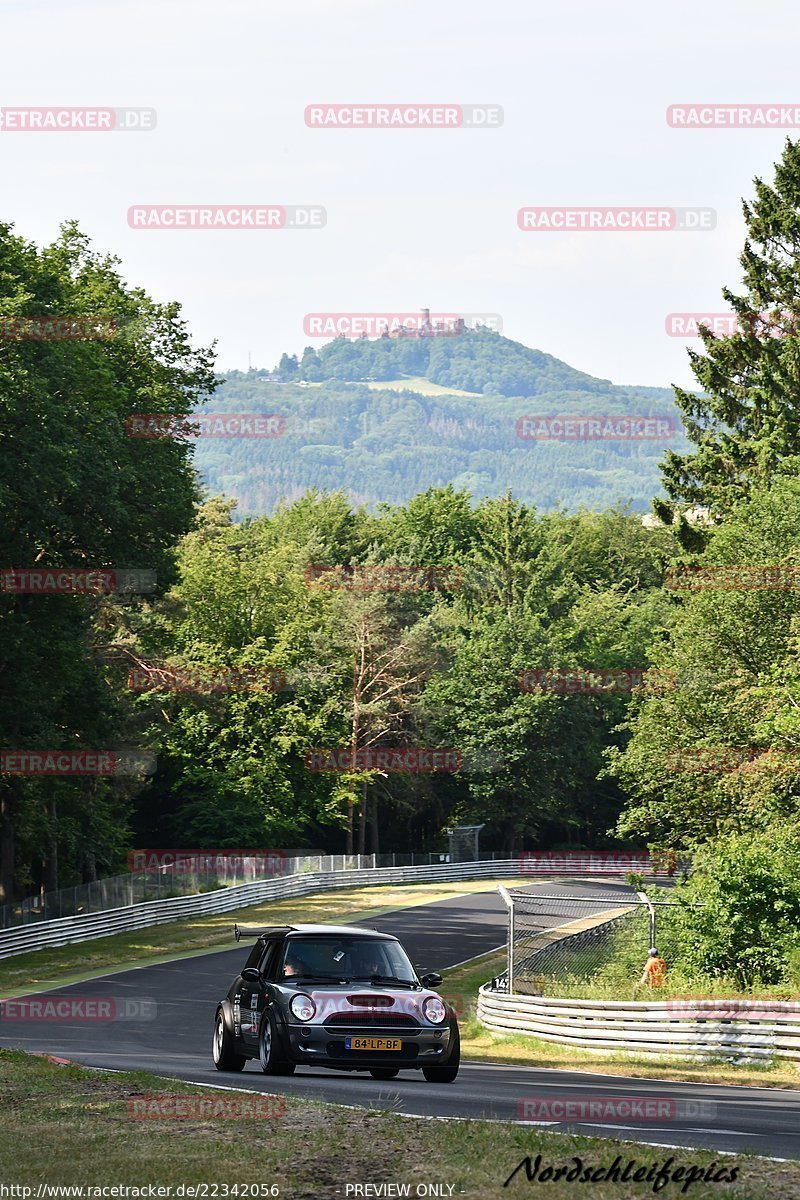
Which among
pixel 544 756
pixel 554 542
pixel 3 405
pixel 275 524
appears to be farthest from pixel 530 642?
pixel 3 405

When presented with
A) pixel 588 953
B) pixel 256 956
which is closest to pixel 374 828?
pixel 588 953

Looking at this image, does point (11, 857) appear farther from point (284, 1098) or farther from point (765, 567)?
point (284, 1098)

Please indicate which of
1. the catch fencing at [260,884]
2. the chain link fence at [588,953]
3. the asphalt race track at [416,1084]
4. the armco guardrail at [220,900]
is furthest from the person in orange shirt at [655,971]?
the armco guardrail at [220,900]

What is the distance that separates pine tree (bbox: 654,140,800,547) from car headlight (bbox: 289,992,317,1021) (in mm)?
40337

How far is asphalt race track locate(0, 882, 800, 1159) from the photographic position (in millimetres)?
12477

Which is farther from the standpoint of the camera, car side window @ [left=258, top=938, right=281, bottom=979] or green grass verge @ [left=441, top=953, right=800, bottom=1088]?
green grass verge @ [left=441, top=953, right=800, bottom=1088]

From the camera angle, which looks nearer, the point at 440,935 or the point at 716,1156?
the point at 716,1156

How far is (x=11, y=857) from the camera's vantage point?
49.4m

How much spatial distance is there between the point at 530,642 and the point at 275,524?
3048 centimetres

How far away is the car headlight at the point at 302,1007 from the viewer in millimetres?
16281

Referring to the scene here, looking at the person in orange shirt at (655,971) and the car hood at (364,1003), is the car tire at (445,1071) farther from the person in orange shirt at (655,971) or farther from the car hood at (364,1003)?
the person in orange shirt at (655,971)

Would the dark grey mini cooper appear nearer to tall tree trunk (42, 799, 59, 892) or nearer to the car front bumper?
the car front bumper

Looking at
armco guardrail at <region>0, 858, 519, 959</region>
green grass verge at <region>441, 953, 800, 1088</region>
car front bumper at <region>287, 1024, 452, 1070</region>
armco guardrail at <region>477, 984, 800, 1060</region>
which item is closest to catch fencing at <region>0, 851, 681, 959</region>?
armco guardrail at <region>0, 858, 519, 959</region>

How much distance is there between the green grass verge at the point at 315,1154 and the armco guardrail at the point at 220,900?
34.4 metres
